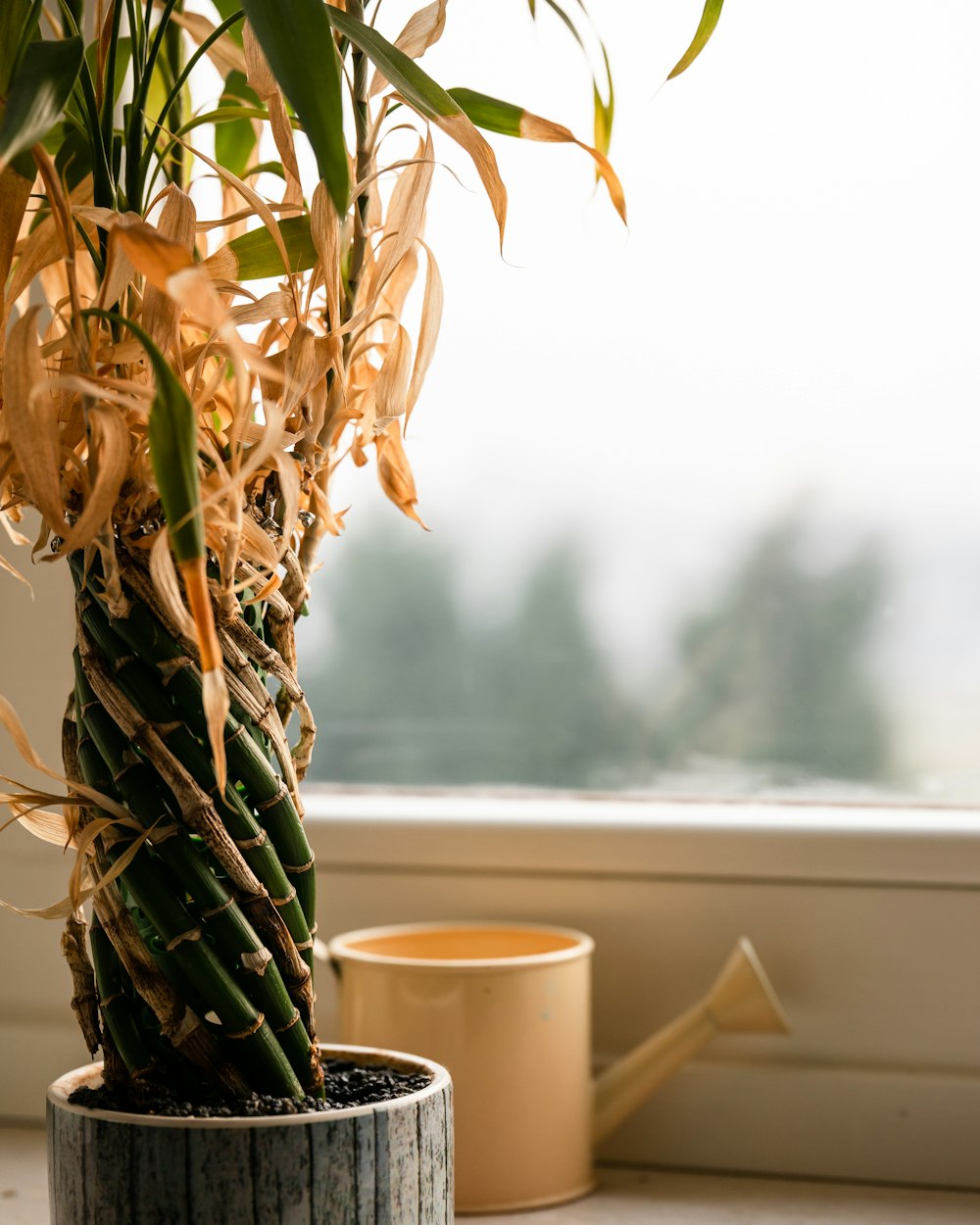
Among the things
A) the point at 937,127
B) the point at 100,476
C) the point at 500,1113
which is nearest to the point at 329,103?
the point at 100,476

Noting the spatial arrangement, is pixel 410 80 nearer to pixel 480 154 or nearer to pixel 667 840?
pixel 480 154

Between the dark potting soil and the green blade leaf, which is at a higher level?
the green blade leaf

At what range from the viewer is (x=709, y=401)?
0.88m

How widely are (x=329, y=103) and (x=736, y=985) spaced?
52 cm

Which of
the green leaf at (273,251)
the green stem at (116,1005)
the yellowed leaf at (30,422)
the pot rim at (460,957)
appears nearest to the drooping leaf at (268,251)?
the green leaf at (273,251)

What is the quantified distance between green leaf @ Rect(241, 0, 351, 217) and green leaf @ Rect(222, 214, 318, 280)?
0.12m

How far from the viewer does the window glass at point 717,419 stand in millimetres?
848

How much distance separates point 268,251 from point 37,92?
136mm

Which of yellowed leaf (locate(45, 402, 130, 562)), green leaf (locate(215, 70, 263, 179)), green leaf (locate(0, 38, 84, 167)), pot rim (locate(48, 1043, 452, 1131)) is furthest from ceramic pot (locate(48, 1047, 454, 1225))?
green leaf (locate(215, 70, 263, 179))

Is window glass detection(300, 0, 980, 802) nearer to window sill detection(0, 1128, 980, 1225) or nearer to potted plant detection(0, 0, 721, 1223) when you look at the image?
window sill detection(0, 1128, 980, 1225)

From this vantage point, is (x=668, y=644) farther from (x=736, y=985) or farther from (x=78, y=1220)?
(x=78, y=1220)

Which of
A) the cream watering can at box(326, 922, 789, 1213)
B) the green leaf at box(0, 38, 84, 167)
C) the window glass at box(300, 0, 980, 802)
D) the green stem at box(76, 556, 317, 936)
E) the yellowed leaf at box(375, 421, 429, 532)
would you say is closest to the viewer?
the green leaf at box(0, 38, 84, 167)

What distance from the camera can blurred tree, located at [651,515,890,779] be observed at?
86cm

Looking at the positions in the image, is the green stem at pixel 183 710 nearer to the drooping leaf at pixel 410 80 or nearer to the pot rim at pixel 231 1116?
the pot rim at pixel 231 1116
